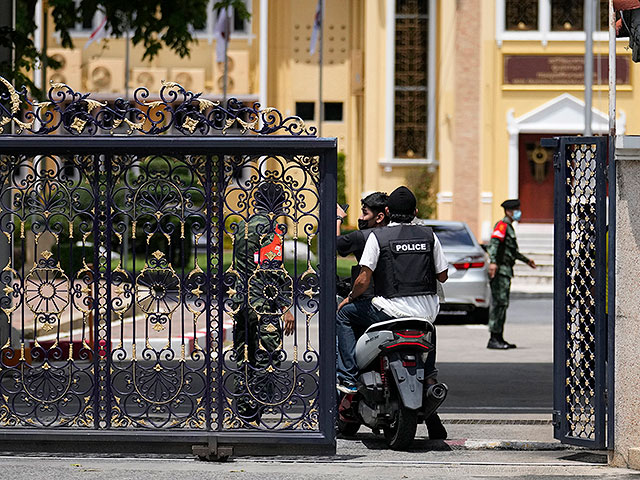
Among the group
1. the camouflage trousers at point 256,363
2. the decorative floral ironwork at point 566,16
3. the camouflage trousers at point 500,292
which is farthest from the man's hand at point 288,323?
the decorative floral ironwork at point 566,16

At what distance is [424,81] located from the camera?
132ft

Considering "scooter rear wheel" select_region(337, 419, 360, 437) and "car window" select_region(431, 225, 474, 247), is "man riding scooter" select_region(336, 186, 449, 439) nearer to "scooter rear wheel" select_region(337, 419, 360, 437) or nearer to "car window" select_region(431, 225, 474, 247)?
"scooter rear wheel" select_region(337, 419, 360, 437)

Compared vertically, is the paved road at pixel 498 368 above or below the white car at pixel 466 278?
below

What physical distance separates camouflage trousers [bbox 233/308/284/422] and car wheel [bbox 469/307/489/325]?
12862mm

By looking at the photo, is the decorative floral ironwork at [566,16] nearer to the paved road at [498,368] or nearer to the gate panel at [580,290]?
the paved road at [498,368]

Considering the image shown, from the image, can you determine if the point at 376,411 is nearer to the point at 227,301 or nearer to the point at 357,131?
the point at 227,301

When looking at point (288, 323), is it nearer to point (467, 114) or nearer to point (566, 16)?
point (467, 114)

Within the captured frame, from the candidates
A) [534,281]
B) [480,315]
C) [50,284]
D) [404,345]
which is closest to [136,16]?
[480,315]

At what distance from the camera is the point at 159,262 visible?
9047 millimetres

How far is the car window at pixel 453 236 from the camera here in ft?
70.7

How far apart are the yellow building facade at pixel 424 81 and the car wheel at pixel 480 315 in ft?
43.8

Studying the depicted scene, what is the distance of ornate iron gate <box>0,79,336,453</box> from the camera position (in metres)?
8.94

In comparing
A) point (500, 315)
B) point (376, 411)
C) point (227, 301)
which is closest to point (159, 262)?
point (227, 301)

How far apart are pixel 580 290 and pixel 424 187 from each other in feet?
101
